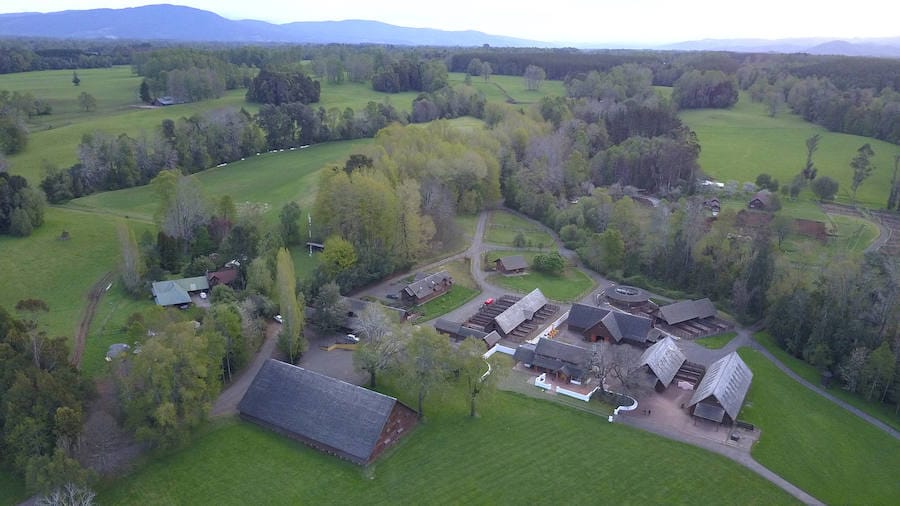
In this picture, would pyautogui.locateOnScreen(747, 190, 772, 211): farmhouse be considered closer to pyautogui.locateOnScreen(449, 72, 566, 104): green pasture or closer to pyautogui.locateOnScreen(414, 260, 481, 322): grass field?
pyautogui.locateOnScreen(414, 260, 481, 322): grass field

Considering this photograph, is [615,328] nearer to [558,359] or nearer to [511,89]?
[558,359]

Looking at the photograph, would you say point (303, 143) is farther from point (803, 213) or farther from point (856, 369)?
point (856, 369)

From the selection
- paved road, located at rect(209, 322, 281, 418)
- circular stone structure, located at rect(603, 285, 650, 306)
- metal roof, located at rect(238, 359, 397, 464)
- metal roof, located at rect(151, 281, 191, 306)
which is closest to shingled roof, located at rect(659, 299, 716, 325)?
circular stone structure, located at rect(603, 285, 650, 306)

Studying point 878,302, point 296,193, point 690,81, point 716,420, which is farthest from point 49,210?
point 690,81

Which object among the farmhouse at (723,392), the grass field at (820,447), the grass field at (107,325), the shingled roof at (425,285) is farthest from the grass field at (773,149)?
the grass field at (107,325)

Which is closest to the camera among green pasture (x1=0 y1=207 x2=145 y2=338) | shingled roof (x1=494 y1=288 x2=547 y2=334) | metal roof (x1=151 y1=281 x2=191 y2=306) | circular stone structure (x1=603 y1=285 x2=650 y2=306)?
green pasture (x1=0 y1=207 x2=145 y2=338)
